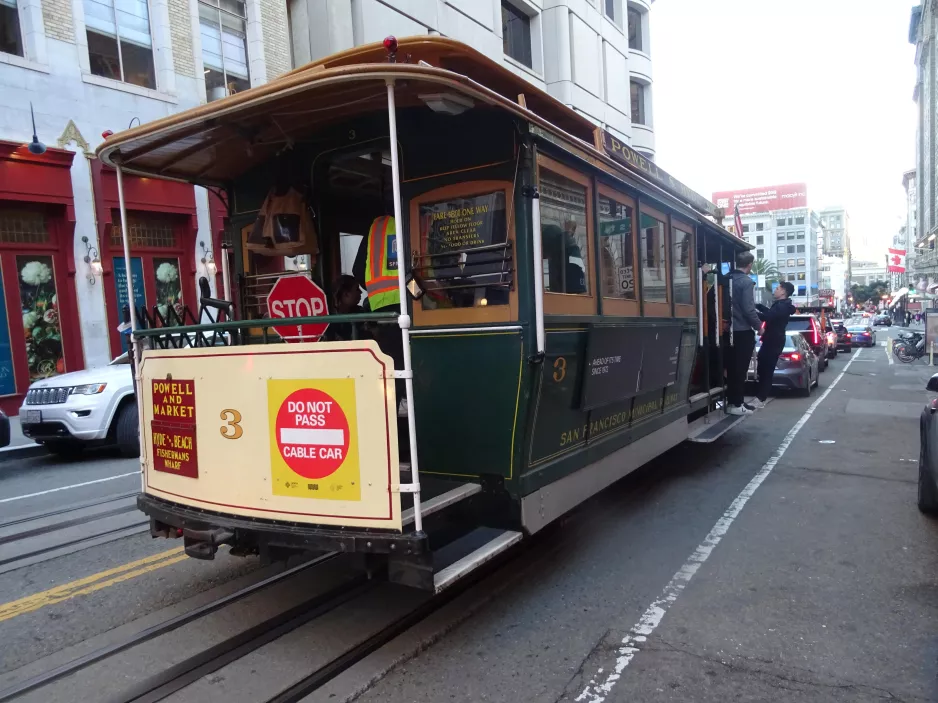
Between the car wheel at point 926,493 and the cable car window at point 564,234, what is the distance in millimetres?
3254

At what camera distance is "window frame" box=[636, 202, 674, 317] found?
5.73m

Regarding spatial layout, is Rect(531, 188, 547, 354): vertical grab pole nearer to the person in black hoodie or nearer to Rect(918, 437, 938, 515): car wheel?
Rect(918, 437, 938, 515): car wheel

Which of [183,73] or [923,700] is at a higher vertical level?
[183,73]

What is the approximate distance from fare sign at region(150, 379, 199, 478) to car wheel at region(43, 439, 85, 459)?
6.11 meters

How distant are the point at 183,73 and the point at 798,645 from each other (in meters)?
15.8

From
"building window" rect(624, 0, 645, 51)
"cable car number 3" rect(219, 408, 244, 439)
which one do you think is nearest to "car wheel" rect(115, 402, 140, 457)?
"cable car number 3" rect(219, 408, 244, 439)

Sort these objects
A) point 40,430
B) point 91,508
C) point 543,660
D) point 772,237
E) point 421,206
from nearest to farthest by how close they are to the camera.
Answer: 1. point 543,660
2. point 421,206
3. point 91,508
4. point 40,430
5. point 772,237

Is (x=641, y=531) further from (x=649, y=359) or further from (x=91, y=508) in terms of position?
(x=91, y=508)

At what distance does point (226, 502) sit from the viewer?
3.80 m

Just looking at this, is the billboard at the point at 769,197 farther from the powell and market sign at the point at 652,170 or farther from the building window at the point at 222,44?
the powell and market sign at the point at 652,170

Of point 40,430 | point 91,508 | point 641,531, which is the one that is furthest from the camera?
point 40,430

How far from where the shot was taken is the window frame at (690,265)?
6.57 metres

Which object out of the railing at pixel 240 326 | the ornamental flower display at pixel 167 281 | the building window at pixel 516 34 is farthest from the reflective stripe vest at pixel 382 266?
the building window at pixel 516 34

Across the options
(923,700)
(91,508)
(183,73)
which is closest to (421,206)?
(923,700)
